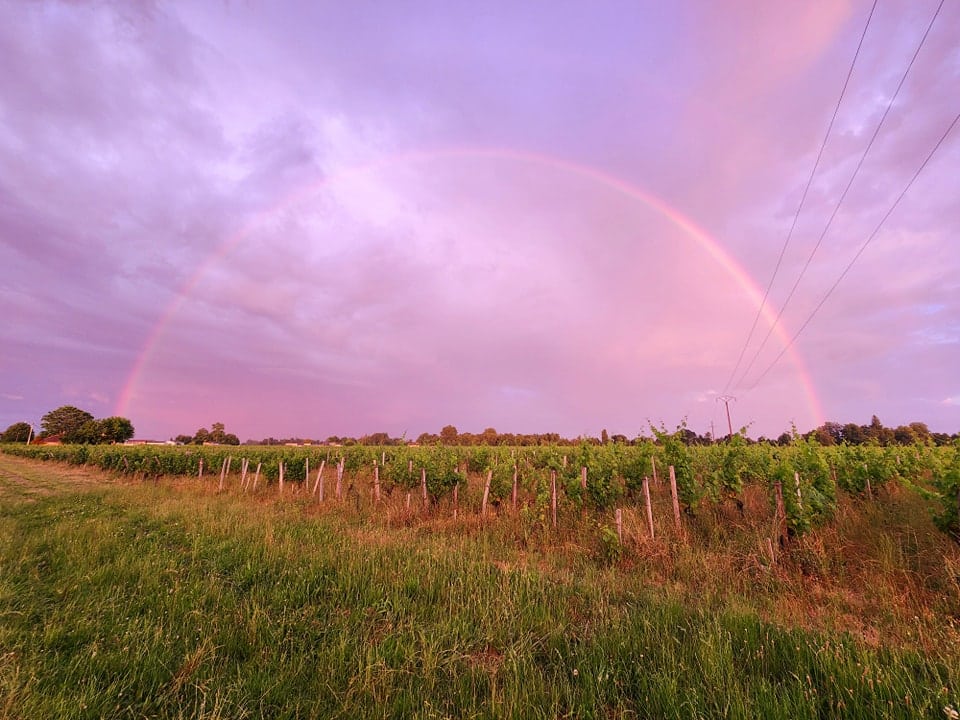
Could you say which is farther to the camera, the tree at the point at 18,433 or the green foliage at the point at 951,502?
the tree at the point at 18,433

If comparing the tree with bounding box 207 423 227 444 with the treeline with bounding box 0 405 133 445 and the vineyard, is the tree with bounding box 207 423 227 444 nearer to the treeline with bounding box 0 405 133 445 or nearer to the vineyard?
the treeline with bounding box 0 405 133 445

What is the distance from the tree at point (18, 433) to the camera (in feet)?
398

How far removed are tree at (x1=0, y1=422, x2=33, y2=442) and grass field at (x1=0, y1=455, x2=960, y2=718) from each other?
554ft

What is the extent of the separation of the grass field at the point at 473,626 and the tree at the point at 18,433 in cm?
16883

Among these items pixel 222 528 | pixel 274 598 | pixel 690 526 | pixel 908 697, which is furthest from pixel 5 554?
pixel 690 526

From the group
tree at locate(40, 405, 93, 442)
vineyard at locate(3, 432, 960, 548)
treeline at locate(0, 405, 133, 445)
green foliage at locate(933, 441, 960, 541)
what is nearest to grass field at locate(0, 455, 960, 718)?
green foliage at locate(933, 441, 960, 541)

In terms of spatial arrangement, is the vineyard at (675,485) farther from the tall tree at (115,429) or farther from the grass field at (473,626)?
the tall tree at (115,429)

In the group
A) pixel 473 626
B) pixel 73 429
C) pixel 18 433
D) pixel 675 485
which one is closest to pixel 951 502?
pixel 675 485

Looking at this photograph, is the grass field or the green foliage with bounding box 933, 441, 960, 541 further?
the green foliage with bounding box 933, 441, 960, 541

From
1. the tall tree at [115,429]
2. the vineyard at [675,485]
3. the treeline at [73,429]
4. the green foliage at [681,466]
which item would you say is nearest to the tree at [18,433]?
the treeline at [73,429]

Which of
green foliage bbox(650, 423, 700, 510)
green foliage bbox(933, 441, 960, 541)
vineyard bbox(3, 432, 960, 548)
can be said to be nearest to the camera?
green foliage bbox(933, 441, 960, 541)

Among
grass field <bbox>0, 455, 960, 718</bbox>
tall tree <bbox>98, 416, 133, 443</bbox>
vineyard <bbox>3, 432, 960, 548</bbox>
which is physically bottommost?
grass field <bbox>0, 455, 960, 718</bbox>

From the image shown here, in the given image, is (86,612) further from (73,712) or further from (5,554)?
(5,554)

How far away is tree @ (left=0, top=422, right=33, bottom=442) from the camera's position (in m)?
121
